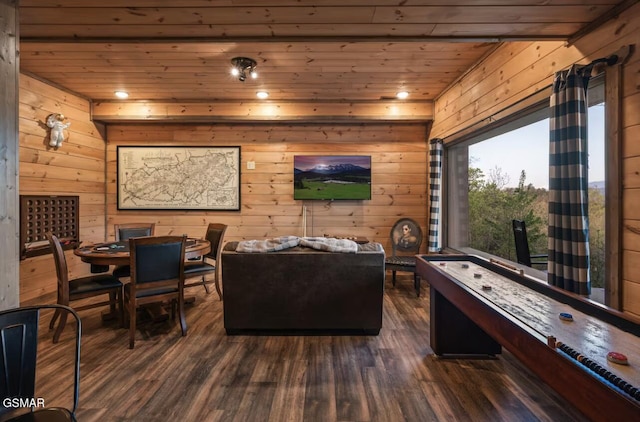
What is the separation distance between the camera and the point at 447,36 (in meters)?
2.22

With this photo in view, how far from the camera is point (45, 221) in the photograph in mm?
3625

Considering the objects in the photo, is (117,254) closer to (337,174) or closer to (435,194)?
(337,174)

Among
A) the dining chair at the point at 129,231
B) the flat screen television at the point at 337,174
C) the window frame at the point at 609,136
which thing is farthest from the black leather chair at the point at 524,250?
the dining chair at the point at 129,231

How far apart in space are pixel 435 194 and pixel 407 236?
758 millimetres

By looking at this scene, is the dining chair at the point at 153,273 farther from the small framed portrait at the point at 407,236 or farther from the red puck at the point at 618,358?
the small framed portrait at the point at 407,236

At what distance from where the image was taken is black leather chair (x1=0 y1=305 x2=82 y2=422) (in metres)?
1.16

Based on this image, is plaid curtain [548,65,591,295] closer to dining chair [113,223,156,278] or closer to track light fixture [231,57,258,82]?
track light fixture [231,57,258,82]

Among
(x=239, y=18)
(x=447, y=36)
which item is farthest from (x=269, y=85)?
(x=447, y=36)

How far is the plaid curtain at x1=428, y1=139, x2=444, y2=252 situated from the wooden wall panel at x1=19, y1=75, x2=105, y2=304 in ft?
16.5

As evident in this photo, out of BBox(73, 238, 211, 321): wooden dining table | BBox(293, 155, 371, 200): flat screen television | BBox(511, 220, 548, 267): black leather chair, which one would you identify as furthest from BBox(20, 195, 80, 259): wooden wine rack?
BBox(511, 220, 548, 267): black leather chair

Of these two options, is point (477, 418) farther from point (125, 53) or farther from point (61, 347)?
point (125, 53)

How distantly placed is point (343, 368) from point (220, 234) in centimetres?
227

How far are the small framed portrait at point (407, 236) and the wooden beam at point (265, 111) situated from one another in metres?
1.58

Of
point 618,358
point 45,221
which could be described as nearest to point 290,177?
point 45,221
